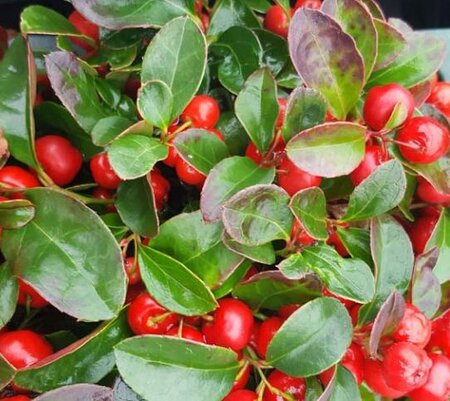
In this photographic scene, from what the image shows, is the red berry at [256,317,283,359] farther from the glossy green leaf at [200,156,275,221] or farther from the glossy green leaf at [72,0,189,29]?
the glossy green leaf at [72,0,189,29]

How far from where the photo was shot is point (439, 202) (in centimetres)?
68

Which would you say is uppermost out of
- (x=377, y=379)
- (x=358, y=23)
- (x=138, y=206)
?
(x=358, y=23)

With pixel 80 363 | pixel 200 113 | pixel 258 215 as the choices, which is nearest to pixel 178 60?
pixel 200 113

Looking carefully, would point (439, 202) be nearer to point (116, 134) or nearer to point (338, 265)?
point (338, 265)

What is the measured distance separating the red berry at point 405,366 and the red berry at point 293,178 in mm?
140

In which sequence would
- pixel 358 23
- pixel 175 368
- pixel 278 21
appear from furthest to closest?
pixel 278 21 → pixel 358 23 → pixel 175 368

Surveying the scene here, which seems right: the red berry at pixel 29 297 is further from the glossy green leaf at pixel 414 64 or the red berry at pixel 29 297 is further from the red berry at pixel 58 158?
the glossy green leaf at pixel 414 64

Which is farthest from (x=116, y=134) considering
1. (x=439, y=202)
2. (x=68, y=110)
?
(x=439, y=202)

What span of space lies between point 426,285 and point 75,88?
0.33m

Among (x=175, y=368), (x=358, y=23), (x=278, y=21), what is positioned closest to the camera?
(x=175, y=368)

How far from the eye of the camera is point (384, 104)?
61cm

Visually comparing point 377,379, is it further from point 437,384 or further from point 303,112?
point 303,112

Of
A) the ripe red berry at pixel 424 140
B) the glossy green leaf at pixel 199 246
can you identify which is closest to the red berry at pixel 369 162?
the ripe red berry at pixel 424 140

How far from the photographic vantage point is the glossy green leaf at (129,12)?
0.63 metres
